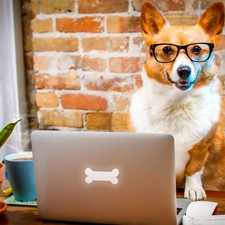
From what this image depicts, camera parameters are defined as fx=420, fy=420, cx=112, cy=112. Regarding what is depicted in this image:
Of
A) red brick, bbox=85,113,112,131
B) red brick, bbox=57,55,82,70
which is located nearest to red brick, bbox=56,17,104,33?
red brick, bbox=57,55,82,70

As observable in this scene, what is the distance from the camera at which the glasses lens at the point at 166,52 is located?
5.27ft

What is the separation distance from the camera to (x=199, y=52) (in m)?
1.60

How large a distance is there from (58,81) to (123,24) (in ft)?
1.30

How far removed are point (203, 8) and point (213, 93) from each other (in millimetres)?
338

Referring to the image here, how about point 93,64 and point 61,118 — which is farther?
point 61,118

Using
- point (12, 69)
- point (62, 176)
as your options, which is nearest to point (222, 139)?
point (62, 176)

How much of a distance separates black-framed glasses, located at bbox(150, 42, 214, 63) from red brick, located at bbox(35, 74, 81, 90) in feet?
1.44

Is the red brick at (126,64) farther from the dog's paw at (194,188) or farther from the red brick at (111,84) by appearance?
the dog's paw at (194,188)

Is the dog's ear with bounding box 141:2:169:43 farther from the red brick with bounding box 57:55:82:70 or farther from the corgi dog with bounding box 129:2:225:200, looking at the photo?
the red brick with bounding box 57:55:82:70

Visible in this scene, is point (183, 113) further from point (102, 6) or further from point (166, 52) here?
point (102, 6)

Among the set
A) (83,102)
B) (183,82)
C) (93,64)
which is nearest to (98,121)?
(83,102)

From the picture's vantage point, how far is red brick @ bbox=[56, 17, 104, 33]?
5.91ft

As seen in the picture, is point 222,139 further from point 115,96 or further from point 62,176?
point 62,176

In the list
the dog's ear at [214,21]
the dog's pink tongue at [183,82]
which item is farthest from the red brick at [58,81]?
the dog's ear at [214,21]
